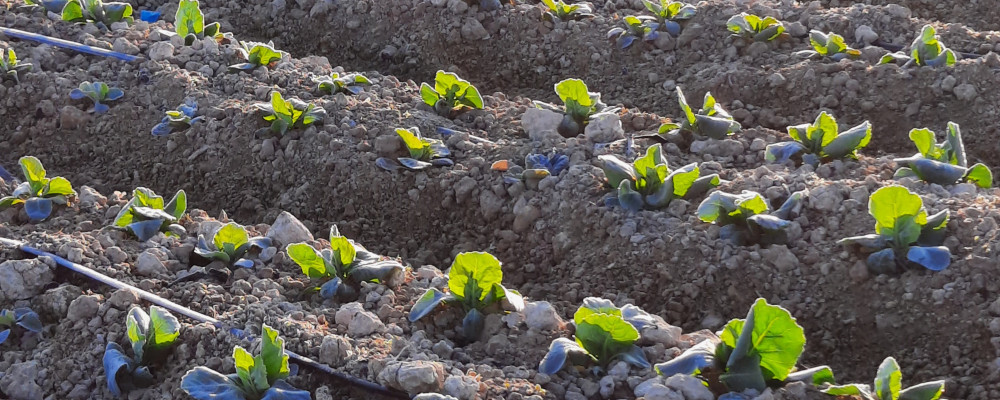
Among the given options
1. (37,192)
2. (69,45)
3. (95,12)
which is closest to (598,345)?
(37,192)

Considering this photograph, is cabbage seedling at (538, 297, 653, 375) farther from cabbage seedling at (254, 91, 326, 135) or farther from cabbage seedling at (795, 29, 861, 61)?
cabbage seedling at (795, 29, 861, 61)

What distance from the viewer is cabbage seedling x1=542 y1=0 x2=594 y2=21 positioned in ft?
14.5

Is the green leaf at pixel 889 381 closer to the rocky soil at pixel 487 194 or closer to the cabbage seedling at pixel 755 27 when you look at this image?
the rocky soil at pixel 487 194

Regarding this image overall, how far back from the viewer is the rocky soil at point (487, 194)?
7.66 ft

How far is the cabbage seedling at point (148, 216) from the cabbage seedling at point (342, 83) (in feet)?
3.13

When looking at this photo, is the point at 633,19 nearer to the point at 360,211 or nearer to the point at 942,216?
the point at 360,211

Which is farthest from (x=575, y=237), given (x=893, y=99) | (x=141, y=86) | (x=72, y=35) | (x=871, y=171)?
(x=72, y=35)

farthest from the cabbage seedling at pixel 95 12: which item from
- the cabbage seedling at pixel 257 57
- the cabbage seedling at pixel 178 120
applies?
the cabbage seedling at pixel 178 120

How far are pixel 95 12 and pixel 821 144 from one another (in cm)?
316

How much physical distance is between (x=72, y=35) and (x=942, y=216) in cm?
353

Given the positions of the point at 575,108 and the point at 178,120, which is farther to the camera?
the point at 178,120

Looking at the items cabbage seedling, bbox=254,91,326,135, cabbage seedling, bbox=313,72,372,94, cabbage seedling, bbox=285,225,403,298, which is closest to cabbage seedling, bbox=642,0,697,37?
cabbage seedling, bbox=313,72,372,94

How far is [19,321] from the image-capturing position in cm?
242

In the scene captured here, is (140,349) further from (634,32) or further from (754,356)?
(634,32)
